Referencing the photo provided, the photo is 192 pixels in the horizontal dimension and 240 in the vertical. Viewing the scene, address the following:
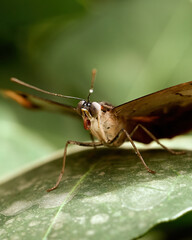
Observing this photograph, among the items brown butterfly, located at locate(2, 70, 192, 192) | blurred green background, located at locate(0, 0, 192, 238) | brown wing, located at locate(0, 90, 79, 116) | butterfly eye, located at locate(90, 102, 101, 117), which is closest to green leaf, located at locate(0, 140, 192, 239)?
brown butterfly, located at locate(2, 70, 192, 192)

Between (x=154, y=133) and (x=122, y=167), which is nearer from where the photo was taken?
(x=122, y=167)

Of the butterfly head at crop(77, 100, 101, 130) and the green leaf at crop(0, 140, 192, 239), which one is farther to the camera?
the butterfly head at crop(77, 100, 101, 130)

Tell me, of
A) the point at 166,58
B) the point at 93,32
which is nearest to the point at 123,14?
the point at 93,32

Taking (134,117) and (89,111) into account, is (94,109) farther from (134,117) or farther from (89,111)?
(134,117)

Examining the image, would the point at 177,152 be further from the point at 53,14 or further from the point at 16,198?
the point at 53,14

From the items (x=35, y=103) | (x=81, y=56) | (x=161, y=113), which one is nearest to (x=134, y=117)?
(x=161, y=113)

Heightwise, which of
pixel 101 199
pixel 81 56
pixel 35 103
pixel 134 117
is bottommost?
pixel 101 199

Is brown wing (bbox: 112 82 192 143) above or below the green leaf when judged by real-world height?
above

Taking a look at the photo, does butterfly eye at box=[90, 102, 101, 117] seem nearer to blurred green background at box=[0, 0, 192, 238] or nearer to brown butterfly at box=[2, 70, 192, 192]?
brown butterfly at box=[2, 70, 192, 192]
